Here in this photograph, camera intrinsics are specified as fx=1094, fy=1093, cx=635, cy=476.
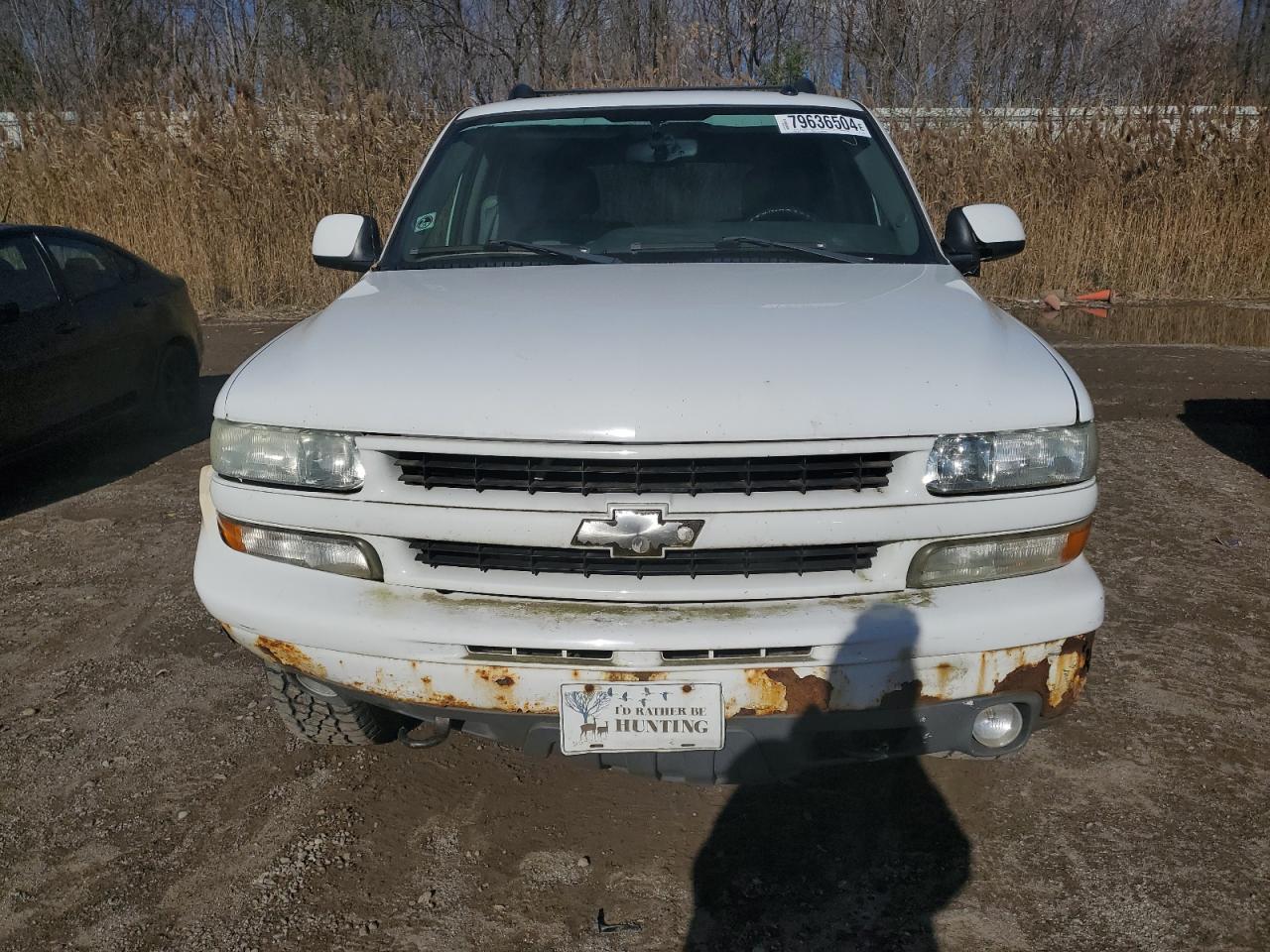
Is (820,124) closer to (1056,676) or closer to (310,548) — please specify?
(1056,676)

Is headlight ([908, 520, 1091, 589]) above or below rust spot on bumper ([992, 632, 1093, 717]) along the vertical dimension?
above

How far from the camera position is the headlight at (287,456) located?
2.49 m

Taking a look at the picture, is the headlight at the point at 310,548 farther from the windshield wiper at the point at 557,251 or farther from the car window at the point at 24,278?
the car window at the point at 24,278

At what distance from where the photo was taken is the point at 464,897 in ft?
8.71

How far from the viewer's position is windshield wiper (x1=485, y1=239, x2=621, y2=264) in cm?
347

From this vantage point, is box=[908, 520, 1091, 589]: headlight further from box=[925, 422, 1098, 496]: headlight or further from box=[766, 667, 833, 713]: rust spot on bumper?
box=[766, 667, 833, 713]: rust spot on bumper

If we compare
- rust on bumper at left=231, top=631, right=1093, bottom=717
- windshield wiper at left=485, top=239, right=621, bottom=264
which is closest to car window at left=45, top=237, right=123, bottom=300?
windshield wiper at left=485, top=239, right=621, bottom=264

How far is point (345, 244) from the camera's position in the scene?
401 cm

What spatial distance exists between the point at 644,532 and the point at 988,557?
2.59 ft

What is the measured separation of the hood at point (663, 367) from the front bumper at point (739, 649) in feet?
1.26

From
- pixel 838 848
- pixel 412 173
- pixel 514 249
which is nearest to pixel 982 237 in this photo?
pixel 514 249

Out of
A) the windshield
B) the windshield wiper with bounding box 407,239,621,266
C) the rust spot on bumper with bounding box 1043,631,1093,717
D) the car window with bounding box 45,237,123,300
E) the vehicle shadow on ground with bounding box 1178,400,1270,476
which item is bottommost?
the vehicle shadow on ground with bounding box 1178,400,1270,476

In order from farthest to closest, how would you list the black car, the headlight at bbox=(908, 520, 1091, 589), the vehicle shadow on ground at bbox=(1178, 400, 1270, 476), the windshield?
1. the vehicle shadow on ground at bbox=(1178, 400, 1270, 476)
2. the black car
3. the windshield
4. the headlight at bbox=(908, 520, 1091, 589)

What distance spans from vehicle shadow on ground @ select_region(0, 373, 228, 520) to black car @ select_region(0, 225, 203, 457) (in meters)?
0.10
